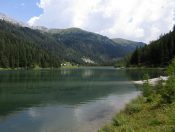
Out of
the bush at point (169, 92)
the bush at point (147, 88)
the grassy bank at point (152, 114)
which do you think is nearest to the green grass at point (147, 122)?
the grassy bank at point (152, 114)

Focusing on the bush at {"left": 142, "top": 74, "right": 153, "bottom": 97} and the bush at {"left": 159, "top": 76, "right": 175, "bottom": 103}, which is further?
the bush at {"left": 142, "top": 74, "right": 153, "bottom": 97}

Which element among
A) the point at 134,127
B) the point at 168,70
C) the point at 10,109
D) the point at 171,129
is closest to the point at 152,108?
the point at 168,70

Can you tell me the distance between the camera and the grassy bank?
25312 mm

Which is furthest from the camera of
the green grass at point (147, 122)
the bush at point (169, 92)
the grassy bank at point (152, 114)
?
the bush at point (169, 92)

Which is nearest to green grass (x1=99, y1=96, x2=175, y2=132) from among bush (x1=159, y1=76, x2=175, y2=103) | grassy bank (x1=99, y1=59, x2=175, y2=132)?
grassy bank (x1=99, y1=59, x2=175, y2=132)

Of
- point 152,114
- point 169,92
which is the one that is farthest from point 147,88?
point 152,114

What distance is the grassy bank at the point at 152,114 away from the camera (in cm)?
2531

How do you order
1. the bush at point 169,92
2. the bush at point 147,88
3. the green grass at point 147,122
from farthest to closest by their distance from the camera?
the bush at point 147,88
the bush at point 169,92
the green grass at point 147,122

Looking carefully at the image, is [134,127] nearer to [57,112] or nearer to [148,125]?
[148,125]

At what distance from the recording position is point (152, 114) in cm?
3178

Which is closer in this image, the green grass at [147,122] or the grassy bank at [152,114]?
the green grass at [147,122]

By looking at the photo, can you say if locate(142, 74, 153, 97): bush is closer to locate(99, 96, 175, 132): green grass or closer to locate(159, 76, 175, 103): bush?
locate(159, 76, 175, 103): bush

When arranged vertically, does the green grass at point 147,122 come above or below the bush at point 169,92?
below

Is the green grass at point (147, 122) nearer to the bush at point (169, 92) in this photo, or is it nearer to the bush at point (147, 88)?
the bush at point (169, 92)
